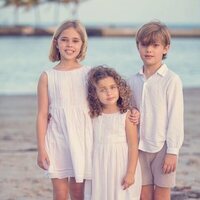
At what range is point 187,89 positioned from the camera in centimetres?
1462

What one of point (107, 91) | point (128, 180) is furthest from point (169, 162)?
point (107, 91)

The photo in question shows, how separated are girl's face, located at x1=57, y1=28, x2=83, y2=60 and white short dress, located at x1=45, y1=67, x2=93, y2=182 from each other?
10cm

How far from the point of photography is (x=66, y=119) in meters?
3.91

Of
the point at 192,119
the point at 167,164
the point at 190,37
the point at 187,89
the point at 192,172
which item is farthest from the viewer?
the point at 190,37

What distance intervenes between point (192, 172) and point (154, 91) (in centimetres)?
266

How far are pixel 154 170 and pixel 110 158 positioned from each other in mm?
288

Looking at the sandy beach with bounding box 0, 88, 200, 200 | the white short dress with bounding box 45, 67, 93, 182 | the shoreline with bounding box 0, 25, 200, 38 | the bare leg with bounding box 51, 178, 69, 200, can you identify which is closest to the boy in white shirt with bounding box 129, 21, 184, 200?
the white short dress with bounding box 45, 67, 93, 182

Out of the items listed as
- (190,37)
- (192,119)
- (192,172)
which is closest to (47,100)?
(192,172)

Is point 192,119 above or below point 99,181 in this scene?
below

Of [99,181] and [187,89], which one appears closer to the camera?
[99,181]

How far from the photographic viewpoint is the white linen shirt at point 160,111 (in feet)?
12.6

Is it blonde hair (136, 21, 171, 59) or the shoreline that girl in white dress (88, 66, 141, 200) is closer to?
blonde hair (136, 21, 171, 59)

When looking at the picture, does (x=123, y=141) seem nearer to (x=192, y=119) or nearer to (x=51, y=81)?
(x=51, y=81)

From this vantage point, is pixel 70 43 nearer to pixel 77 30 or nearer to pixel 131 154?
pixel 77 30
